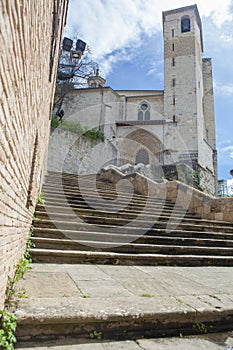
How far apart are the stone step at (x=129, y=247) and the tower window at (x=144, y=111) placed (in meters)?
21.5

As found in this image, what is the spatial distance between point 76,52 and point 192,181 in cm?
1387

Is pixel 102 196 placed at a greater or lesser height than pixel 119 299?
greater

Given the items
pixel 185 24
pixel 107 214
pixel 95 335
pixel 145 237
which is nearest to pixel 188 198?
pixel 107 214

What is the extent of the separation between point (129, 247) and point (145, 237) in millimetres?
513

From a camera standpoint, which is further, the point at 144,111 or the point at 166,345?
the point at 144,111

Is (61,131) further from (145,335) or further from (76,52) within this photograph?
(145,335)

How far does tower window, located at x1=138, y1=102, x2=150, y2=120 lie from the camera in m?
24.7

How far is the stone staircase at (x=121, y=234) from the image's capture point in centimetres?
350

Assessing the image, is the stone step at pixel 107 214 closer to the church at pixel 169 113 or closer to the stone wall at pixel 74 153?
the stone wall at pixel 74 153

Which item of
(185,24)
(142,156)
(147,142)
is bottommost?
(142,156)

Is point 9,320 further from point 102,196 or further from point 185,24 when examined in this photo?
point 185,24

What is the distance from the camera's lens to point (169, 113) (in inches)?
920

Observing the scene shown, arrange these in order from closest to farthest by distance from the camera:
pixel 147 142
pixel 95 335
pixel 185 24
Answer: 1. pixel 95 335
2. pixel 147 142
3. pixel 185 24

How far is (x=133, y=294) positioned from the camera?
7.08 feet
